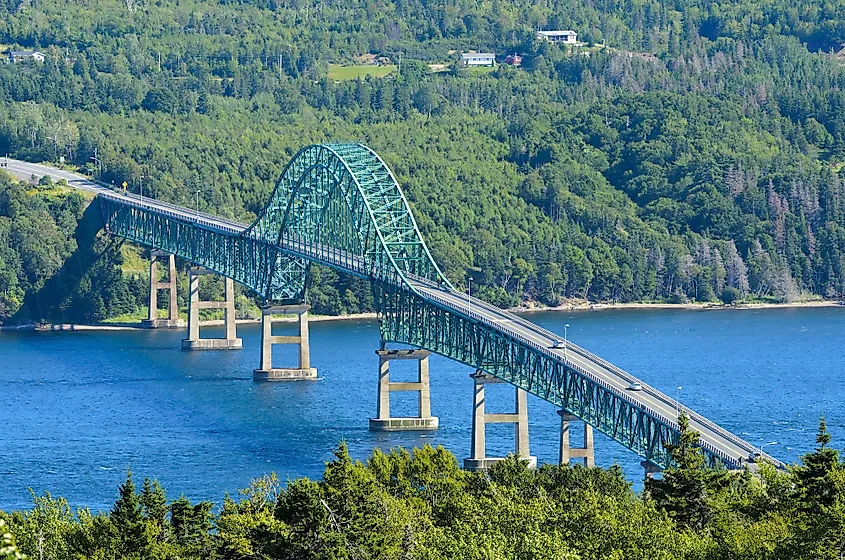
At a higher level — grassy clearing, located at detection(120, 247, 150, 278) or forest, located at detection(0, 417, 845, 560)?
forest, located at detection(0, 417, 845, 560)

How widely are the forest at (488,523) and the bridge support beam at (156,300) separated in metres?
94.7

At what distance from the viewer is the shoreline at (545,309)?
173m

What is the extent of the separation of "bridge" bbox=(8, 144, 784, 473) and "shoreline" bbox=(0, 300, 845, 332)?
434 cm

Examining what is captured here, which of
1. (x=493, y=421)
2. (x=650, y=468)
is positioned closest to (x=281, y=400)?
(x=493, y=421)

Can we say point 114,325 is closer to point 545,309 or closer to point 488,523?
point 545,309

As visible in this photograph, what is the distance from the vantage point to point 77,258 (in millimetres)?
181375

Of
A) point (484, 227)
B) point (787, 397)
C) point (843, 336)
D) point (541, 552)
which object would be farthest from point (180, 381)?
point (541, 552)

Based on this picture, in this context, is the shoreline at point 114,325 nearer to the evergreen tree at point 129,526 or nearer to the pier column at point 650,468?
the pier column at point 650,468

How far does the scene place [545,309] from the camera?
185875 mm

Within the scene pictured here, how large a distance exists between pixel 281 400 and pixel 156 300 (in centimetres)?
4908

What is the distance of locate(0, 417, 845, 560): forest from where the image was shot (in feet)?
194

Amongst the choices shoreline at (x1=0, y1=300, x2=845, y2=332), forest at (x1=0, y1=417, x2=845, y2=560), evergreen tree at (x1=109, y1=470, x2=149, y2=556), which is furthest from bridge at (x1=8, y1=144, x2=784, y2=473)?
evergreen tree at (x1=109, y1=470, x2=149, y2=556)

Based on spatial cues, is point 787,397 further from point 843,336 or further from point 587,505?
point 587,505

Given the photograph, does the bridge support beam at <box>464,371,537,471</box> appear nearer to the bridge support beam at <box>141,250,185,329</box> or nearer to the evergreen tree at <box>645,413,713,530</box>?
the evergreen tree at <box>645,413,713,530</box>
